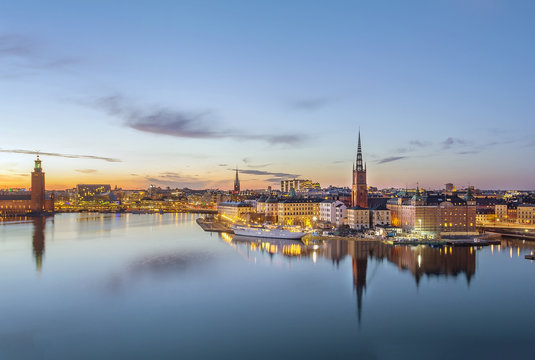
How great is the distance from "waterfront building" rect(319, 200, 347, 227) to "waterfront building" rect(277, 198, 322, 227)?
109cm

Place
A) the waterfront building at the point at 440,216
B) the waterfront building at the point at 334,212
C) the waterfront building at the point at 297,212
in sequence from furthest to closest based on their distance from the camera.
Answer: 1. the waterfront building at the point at 297,212
2. the waterfront building at the point at 334,212
3. the waterfront building at the point at 440,216

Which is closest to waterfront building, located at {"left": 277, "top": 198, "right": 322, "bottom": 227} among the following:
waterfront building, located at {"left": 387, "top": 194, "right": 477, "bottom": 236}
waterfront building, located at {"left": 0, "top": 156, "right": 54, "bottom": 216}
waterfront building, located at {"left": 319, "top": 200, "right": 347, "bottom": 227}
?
waterfront building, located at {"left": 319, "top": 200, "right": 347, "bottom": 227}

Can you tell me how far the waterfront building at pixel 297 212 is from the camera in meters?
31.8

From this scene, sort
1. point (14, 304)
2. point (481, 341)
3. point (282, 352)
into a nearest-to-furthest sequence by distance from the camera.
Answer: point (282, 352) < point (481, 341) < point (14, 304)

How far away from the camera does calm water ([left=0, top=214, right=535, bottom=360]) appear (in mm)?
8344

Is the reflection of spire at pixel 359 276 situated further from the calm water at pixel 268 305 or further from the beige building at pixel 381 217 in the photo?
the beige building at pixel 381 217

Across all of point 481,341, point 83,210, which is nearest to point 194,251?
point 481,341

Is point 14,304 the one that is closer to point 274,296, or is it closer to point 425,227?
point 274,296

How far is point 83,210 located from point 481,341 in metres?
63.9

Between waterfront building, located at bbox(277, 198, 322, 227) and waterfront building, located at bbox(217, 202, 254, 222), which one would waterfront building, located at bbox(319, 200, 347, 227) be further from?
waterfront building, located at bbox(217, 202, 254, 222)

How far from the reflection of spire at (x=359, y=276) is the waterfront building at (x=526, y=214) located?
19.0 metres

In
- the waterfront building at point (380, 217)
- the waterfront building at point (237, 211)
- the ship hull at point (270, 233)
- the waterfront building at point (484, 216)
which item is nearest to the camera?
the ship hull at point (270, 233)

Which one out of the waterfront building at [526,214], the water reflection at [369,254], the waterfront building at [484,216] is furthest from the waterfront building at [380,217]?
the waterfront building at [526,214]

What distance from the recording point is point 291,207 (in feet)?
106
